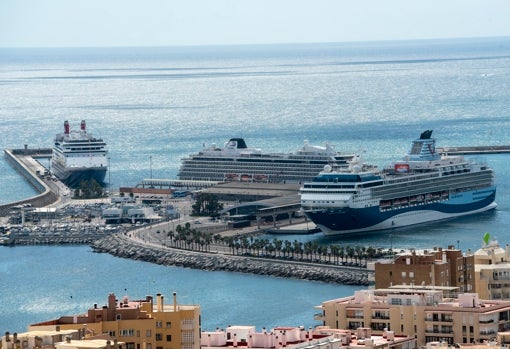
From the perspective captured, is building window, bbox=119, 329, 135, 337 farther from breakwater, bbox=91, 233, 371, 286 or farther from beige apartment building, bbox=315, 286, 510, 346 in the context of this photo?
breakwater, bbox=91, 233, 371, 286

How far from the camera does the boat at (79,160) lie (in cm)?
10769

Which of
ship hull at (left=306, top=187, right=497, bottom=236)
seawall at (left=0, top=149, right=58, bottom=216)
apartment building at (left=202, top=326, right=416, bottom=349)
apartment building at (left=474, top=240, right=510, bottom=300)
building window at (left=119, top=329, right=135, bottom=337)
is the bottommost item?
apartment building at (left=202, top=326, right=416, bottom=349)

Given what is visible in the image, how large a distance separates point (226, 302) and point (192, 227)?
23.5 meters

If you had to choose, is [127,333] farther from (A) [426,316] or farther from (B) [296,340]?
(A) [426,316]

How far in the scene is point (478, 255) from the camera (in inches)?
1729

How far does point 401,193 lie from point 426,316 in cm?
5182

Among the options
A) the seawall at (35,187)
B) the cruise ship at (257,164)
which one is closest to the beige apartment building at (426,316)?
the seawall at (35,187)

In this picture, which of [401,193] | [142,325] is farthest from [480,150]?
[142,325]

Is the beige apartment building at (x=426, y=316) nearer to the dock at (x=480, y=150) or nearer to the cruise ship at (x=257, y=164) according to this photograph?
the cruise ship at (x=257, y=164)

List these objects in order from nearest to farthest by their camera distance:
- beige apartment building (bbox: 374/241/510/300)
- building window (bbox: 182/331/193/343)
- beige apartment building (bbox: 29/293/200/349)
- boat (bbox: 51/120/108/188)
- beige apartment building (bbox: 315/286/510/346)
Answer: beige apartment building (bbox: 29/293/200/349)
building window (bbox: 182/331/193/343)
beige apartment building (bbox: 315/286/510/346)
beige apartment building (bbox: 374/241/510/300)
boat (bbox: 51/120/108/188)

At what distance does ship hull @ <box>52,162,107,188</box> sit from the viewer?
107312mm

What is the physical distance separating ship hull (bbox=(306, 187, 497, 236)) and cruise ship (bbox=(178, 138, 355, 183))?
9.04m

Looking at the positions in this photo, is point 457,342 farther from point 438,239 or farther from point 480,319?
point 438,239

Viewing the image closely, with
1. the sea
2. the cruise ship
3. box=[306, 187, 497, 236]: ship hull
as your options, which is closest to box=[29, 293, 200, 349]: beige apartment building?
the sea
